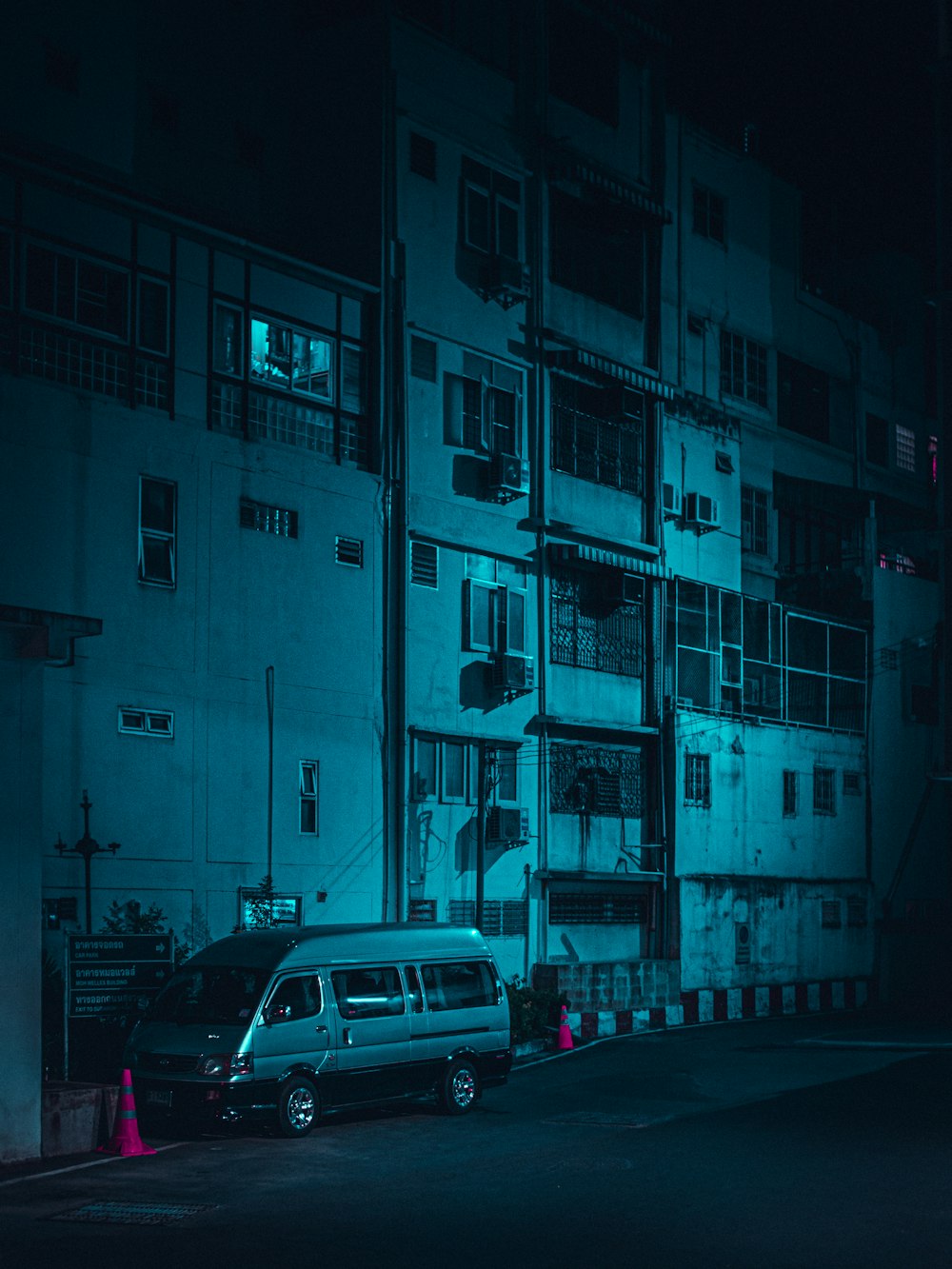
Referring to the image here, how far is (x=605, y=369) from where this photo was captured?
35.2 meters

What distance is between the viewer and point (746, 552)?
42344 mm

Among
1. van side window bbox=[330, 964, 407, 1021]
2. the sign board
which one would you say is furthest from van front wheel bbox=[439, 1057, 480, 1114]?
the sign board

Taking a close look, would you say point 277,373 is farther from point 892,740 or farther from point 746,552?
point 892,740

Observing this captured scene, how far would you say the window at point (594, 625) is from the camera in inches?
1358

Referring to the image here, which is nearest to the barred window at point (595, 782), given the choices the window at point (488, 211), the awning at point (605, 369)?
the awning at point (605, 369)

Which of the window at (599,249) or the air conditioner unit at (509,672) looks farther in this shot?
the window at (599,249)

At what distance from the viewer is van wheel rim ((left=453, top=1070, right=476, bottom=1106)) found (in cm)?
2022

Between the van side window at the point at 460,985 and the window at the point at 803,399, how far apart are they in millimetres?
25627

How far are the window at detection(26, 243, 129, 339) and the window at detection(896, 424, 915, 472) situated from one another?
2871 cm

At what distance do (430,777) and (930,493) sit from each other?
2477 centimetres

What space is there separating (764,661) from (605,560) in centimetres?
730

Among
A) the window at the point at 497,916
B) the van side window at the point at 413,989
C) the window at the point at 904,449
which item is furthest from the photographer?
the window at the point at 904,449

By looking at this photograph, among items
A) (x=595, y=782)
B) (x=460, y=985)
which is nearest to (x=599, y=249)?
(x=595, y=782)

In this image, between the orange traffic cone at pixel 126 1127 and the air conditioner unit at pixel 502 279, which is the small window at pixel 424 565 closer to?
the air conditioner unit at pixel 502 279
